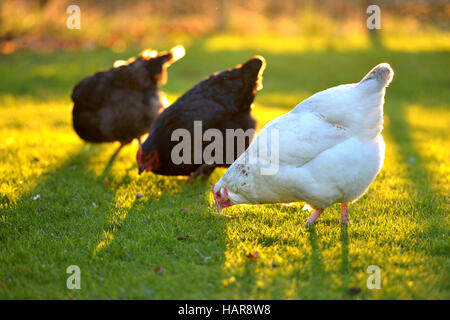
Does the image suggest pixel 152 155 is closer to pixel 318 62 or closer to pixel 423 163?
pixel 423 163

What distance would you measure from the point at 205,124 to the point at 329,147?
2.04m

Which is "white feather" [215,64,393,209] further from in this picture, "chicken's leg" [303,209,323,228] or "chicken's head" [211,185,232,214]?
"chicken's head" [211,185,232,214]

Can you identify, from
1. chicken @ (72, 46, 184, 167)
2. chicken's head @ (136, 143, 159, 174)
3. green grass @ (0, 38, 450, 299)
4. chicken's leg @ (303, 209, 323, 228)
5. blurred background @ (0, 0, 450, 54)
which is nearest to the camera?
green grass @ (0, 38, 450, 299)

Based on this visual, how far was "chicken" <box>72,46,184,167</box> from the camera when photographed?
21.4 feet

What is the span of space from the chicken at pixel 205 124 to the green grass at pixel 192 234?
38 cm

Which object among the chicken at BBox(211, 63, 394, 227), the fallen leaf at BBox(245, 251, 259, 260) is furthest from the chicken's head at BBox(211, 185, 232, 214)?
the fallen leaf at BBox(245, 251, 259, 260)

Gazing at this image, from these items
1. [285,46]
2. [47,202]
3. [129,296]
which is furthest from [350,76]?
[129,296]

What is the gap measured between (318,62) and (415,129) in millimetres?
6097

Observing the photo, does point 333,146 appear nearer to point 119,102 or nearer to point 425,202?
point 425,202

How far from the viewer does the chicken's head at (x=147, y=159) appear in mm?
5379

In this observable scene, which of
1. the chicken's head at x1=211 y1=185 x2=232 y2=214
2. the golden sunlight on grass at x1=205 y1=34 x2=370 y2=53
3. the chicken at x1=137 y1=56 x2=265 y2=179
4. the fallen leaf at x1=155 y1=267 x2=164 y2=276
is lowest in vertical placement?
the fallen leaf at x1=155 y1=267 x2=164 y2=276

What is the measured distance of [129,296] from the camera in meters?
3.23

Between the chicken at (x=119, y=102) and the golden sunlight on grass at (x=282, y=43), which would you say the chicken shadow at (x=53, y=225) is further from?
the golden sunlight on grass at (x=282, y=43)

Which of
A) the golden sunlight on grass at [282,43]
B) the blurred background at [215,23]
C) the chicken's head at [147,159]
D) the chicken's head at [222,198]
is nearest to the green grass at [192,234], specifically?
the chicken's head at [222,198]
